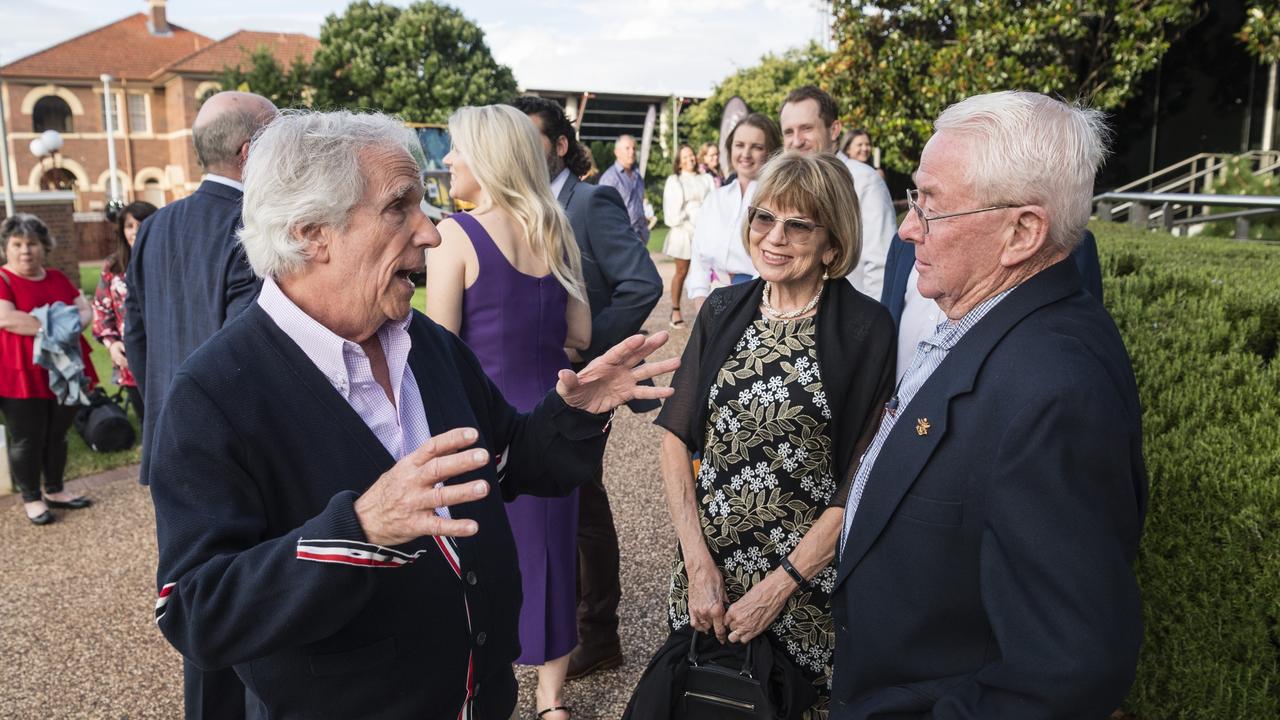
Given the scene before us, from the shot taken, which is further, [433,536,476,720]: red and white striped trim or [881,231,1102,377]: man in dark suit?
[881,231,1102,377]: man in dark suit

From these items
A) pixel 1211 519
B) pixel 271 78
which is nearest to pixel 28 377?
pixel 1211 519

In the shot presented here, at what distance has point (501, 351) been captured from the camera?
3.32 m

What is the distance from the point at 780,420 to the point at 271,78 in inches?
1688

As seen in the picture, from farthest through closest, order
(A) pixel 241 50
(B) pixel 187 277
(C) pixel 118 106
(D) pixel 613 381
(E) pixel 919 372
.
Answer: (A) pixel 241 50 < (C) pixel 118 106 < (B) pixel 187 277 < (D) pixel 613 381 < (E) pixel 919 372

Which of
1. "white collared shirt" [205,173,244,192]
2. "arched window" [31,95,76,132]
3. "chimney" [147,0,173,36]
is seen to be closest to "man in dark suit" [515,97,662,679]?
"white collared shirt" [205,173,244,192]

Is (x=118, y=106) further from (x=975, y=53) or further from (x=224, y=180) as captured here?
(x=224, y=180)

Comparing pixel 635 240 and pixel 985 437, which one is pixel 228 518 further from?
pixel 635 240

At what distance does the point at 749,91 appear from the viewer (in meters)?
37.8

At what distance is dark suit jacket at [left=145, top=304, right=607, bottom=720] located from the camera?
1481 mm

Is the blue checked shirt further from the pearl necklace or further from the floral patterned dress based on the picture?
the pearl necklace

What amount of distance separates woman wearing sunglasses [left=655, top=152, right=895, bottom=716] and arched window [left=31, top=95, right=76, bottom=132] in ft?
187

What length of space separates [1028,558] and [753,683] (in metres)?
1.23

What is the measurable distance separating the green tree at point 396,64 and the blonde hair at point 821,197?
40.9 meters

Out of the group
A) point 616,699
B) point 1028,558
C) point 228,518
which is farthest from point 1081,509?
point 616,699
